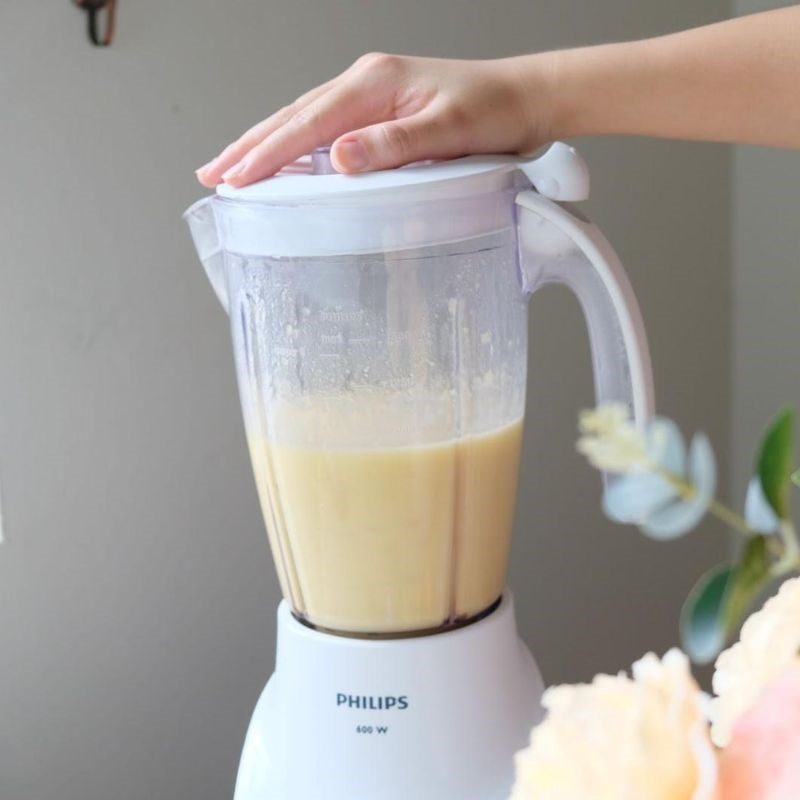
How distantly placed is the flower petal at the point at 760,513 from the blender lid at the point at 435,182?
0.41 metres

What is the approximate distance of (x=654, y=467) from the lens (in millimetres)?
187

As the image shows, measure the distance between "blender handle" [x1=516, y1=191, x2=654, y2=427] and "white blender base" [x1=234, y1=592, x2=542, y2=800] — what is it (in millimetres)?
163

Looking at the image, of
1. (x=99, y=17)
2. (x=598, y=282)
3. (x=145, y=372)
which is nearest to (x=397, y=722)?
(x=598, y=282)

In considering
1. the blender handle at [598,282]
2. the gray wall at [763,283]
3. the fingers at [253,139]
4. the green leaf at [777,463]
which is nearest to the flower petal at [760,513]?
the green leaf at [777,463]

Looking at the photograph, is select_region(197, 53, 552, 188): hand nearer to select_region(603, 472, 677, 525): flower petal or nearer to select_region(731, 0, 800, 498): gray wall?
select_region(603, 472, 677, 525): flower petal

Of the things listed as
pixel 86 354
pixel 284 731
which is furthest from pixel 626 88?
pixel 86 354

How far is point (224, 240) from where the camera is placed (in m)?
0.69

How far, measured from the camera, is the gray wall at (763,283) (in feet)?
4.21

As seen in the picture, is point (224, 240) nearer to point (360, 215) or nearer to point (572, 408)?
point (360, 215)

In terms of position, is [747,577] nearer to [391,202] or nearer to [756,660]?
[756,660]

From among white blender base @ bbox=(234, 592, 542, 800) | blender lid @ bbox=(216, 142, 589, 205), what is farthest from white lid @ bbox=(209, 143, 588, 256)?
white blender base @ bbox=(234, 592, 542, 800)

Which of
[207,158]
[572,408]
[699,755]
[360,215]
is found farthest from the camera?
[572,408]

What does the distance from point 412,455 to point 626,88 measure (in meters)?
0.24

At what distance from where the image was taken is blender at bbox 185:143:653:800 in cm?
62
